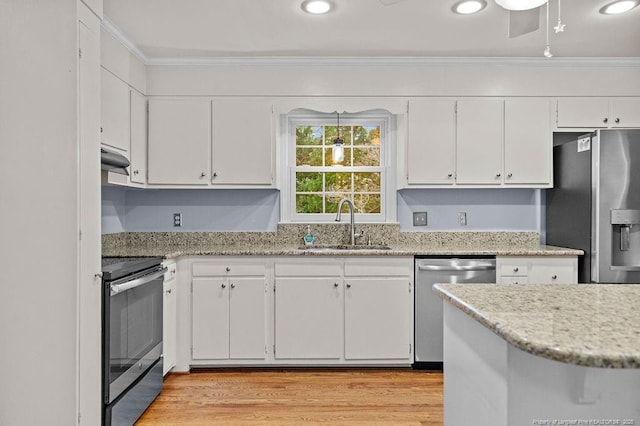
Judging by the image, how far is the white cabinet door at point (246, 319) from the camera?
337 cm

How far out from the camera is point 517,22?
2.03 metres

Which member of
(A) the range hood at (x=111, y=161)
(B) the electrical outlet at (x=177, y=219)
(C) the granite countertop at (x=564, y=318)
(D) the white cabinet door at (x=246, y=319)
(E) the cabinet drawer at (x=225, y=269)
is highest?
(A) the range hood at (x=111, y=161)

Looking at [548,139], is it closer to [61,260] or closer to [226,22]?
[226,22]

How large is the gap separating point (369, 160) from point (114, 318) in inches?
97.7

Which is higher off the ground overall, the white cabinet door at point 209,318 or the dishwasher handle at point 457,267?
the dishwasher handle at point 457,267

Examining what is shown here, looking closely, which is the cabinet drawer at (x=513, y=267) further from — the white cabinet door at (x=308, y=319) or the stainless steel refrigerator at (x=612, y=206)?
the white cabinet door at (x=308, y=319)

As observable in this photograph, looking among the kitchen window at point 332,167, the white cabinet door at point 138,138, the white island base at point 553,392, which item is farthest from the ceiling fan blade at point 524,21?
the white cabinet door at point 138,138

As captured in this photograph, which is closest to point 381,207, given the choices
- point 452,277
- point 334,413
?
point 452,277

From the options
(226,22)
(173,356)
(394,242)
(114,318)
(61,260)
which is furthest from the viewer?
(394,242)

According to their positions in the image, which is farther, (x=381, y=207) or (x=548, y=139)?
(x=381, y=207)

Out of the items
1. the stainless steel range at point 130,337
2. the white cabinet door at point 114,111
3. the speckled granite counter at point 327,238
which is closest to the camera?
the stainless steel range at point 130,337

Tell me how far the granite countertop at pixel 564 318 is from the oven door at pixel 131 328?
1.56 metres

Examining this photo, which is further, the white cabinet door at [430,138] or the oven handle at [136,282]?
the white cabinet door at [430,138]

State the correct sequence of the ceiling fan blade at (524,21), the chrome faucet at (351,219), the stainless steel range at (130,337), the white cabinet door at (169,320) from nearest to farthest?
the ceiling fan blade at (524,21) → the stainless steel range at (130,337) → the white cabinet door at (169,320) → the chrome faucet at (351,219)
